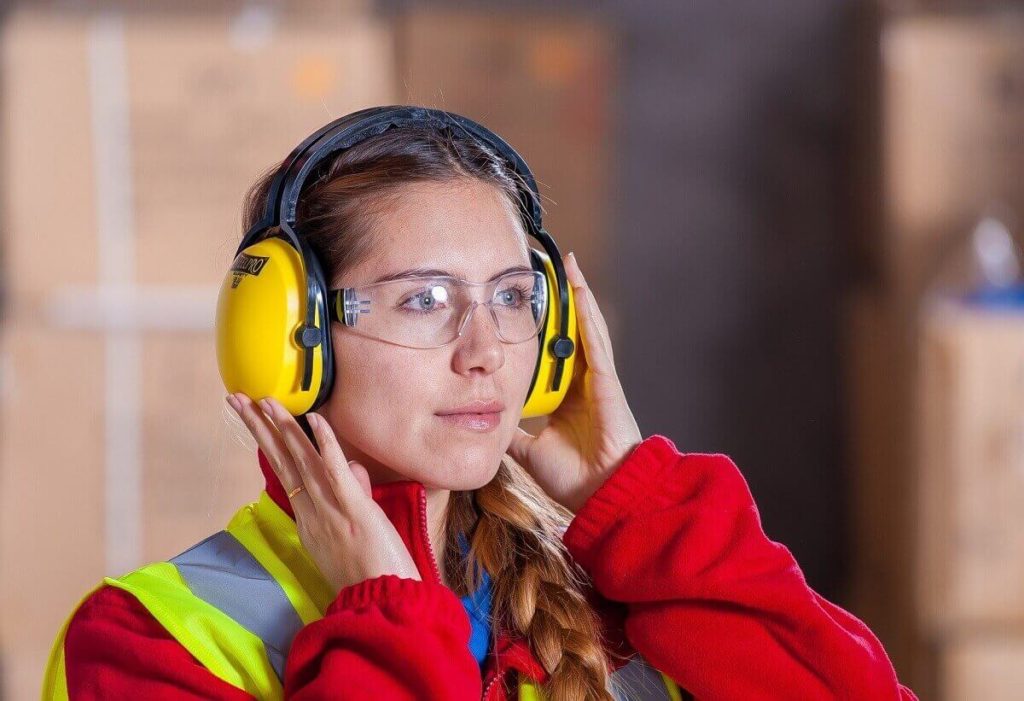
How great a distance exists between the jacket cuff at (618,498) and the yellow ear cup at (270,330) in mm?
308

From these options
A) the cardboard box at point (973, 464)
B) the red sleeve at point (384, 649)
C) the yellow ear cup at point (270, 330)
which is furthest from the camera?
the cardboard box at point (973, 464)

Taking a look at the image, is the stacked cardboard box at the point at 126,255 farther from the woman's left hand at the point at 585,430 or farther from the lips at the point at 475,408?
the lips at the point at 475,408

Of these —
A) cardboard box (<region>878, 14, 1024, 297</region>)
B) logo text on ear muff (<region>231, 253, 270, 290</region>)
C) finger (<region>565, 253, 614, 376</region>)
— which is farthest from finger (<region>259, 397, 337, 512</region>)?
cardboard box (<region>878, 14, 1024, 297</region>)

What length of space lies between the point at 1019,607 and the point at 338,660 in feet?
7.24

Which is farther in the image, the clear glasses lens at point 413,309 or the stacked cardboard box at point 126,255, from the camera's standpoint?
the stacked cardboard box at point 126,255

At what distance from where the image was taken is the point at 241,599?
116 cm

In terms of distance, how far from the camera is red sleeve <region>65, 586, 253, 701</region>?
109cm

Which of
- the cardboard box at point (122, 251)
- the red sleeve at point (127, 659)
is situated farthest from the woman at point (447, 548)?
the cardboard box at point (122, 251)

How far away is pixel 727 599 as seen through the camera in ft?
4.15

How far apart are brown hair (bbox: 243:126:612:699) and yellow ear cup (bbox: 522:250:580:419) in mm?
89

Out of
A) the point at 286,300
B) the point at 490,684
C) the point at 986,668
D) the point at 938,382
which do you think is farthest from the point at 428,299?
the point at 986,668

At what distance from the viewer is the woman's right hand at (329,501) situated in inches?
44.5

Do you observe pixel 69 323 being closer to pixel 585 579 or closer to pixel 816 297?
pixel 585 579

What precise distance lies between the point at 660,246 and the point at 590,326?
233cm
